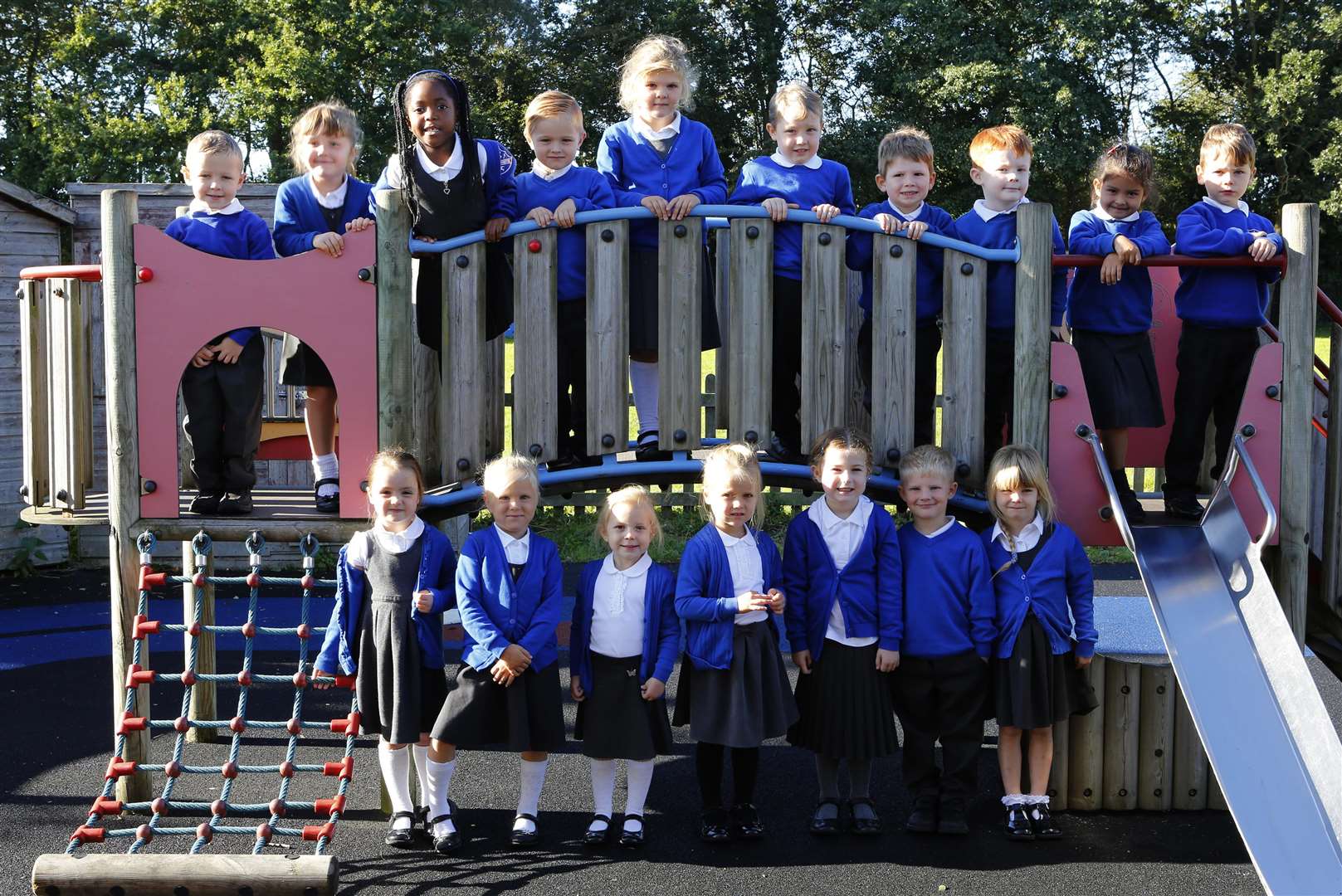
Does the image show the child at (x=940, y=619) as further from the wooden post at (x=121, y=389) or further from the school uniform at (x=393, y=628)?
the wooden post at (x=121, y=389)

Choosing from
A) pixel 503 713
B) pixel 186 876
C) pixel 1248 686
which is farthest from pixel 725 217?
pixel 186 876

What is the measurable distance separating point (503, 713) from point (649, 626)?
2.02ft

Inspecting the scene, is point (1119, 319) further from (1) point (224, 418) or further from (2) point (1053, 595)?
(1) point (224, 418)

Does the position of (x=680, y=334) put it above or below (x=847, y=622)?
above

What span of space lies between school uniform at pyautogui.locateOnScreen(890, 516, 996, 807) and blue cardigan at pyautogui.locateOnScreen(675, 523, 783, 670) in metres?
0.57

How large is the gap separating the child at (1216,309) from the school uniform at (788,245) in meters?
1.41

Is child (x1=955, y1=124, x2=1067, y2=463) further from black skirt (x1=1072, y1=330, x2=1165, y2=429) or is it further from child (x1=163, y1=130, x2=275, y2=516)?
child (x1=163, y1=130, x2=275, y2=516)

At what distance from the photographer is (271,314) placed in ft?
16.1

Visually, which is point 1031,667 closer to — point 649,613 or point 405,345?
point 649,613

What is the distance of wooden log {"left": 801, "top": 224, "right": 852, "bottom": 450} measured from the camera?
5.05 metres

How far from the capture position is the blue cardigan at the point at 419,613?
4.75m

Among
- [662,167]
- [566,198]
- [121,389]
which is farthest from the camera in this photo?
[662,167]

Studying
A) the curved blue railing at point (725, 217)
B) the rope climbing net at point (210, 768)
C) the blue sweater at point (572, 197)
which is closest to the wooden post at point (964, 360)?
the curved blue railing at point (725, 217)

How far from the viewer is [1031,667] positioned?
479 centimetres
